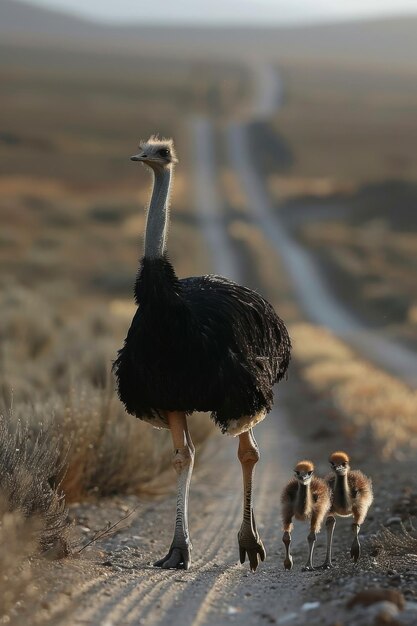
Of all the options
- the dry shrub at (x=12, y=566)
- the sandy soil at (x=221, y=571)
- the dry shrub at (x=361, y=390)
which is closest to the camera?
the dry shrub at (x=12, y=566)

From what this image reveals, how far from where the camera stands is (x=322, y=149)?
62.5m

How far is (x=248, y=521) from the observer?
797cm

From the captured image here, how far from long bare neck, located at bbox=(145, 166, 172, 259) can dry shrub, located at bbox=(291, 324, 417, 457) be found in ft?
17.3

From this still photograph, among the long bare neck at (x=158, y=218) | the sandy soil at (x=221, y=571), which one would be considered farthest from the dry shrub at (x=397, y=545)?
the long bare neck at (x=158, y=218)

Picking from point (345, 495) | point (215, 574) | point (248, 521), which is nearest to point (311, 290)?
point (248, 521)

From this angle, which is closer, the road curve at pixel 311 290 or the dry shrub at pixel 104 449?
the dry shrub at pixel 104 449

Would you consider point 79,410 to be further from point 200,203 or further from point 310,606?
point 200,203

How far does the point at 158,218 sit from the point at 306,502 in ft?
6.46

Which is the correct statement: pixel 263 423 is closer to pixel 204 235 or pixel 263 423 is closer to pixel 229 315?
pixel 229 315

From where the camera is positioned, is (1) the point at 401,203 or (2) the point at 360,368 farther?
(1) the point at 401,203

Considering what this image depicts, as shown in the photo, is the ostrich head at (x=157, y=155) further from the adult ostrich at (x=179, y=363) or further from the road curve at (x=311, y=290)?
the road curve at (x=311, y=290)

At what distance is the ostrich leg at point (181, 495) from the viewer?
24.9ft

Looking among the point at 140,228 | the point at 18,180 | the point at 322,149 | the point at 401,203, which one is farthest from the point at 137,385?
the point at 322,149

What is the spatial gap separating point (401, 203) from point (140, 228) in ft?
33.5
